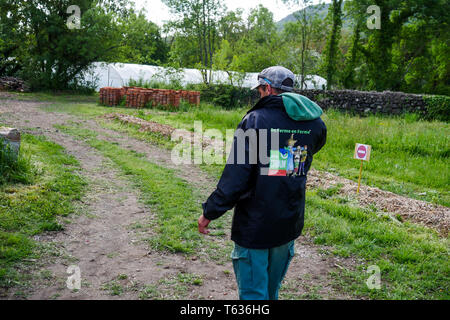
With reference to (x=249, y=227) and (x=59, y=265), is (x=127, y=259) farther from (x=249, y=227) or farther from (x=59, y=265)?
(x=249, y=227)

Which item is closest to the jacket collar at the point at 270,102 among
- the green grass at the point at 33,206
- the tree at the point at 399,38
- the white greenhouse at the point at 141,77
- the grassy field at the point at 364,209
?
the grassy field at the point at 364,209

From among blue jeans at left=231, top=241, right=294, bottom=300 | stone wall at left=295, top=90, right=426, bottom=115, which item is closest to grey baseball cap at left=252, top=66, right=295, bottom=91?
blue jeans at left=231, top=241, right=294, bottom=300

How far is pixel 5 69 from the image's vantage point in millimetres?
27609

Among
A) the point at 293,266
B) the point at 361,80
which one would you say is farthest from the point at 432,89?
the point at 293,266

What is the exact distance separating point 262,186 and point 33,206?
417 centimetres

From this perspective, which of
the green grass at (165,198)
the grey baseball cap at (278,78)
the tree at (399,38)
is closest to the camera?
the grey baseball cap at (278,78)

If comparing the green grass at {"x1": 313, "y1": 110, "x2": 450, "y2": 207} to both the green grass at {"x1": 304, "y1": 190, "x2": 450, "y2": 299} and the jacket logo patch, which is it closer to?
the green grass at {"x1": 304, "y1": 190, "x2": 450, "y2": 299}

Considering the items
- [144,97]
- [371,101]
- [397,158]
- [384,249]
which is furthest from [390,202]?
[144,97]

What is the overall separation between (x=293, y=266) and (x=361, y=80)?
28.6 meters

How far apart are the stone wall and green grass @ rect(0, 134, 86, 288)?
1540 centimetres

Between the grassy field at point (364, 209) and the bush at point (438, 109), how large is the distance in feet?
19.7

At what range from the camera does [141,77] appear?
27234 millimetres

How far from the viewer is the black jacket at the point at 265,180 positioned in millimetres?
2393

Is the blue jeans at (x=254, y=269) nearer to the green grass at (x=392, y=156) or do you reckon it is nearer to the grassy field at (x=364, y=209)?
the grassy field at (x=364, y=209)
